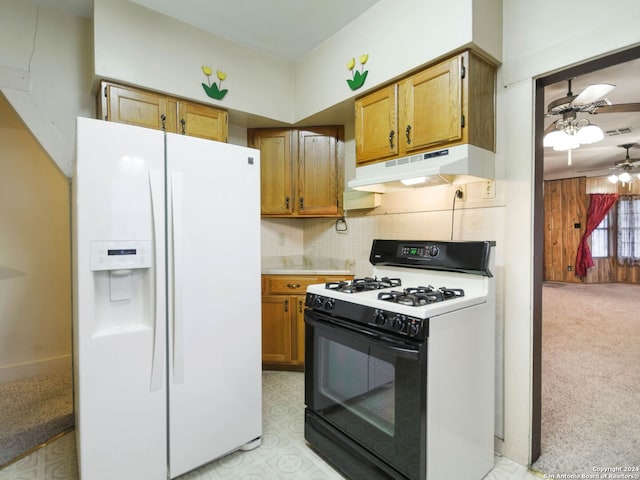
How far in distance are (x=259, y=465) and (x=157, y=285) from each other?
3.69 feet

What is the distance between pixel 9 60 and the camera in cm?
218

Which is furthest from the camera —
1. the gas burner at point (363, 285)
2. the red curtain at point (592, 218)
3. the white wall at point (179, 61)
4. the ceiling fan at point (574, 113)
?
the red curtain at point (592, 218)

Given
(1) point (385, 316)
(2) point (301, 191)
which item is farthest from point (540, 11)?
(2) point (301, 191)

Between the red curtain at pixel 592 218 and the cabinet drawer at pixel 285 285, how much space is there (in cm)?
768

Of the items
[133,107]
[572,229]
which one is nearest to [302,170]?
[133,107]

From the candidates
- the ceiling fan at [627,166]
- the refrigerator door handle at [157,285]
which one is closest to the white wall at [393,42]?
the refrigerator door handle at [157,285]

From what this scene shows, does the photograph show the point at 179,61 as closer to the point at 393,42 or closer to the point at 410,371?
the point at 393,42

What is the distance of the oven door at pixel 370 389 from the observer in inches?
54.2

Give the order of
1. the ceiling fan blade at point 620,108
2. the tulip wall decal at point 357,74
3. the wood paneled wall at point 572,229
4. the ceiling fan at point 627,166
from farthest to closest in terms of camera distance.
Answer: the wood paneled wall at point 572,229
the ceiling fan at point 627,166
the ceiling fan blade at point 620,108
the tulip wall decal at point 357,74

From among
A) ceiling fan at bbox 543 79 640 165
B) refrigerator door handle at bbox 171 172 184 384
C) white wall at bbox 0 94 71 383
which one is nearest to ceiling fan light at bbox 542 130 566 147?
ceiling fan at bbox 543 79 640 165

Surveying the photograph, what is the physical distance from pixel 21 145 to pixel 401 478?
3.62m

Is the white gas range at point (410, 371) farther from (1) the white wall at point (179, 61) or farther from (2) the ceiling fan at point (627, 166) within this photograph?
(2) the ceiling fan at point (627, 166)

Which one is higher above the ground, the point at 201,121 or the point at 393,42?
the point at 393,42

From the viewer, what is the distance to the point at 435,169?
1.79 m
